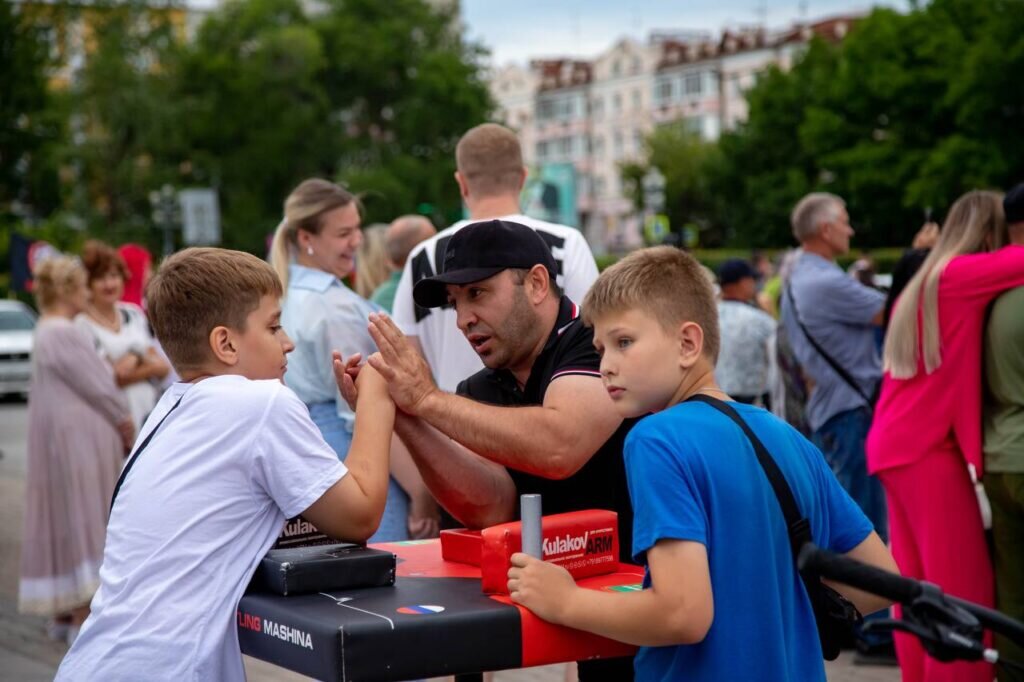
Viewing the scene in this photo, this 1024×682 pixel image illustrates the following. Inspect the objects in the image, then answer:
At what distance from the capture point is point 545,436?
3.25 meters

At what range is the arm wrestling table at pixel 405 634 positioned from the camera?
2469 mm

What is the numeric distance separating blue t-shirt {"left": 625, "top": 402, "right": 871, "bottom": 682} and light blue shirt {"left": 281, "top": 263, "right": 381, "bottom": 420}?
2980mm

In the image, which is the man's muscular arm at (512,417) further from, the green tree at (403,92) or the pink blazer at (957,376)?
the green tree at (403,92)

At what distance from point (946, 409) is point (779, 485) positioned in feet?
10.4

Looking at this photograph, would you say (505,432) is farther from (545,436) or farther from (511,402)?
(511,402)

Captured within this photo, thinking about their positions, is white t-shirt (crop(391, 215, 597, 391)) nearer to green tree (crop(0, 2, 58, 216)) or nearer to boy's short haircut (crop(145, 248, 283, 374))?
boy's short haircut (crop(145, 248, 283, 374))

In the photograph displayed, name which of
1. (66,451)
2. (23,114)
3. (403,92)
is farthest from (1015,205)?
(403,92)

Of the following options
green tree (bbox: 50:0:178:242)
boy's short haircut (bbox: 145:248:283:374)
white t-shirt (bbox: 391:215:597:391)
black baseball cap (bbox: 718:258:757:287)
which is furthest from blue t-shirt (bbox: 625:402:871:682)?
green tree (bbox: 50:0:178:242)

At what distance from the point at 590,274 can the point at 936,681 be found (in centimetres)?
207

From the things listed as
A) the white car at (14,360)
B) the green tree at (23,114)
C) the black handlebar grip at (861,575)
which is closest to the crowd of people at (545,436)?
the black handlebar grip at (861,575)

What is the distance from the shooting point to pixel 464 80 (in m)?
62.5

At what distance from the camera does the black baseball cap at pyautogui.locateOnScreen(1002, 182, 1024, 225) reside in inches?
216

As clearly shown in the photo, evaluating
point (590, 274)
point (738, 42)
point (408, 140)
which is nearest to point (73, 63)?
point (408, 140)

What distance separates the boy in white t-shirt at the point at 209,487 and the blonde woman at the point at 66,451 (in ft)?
17.1
